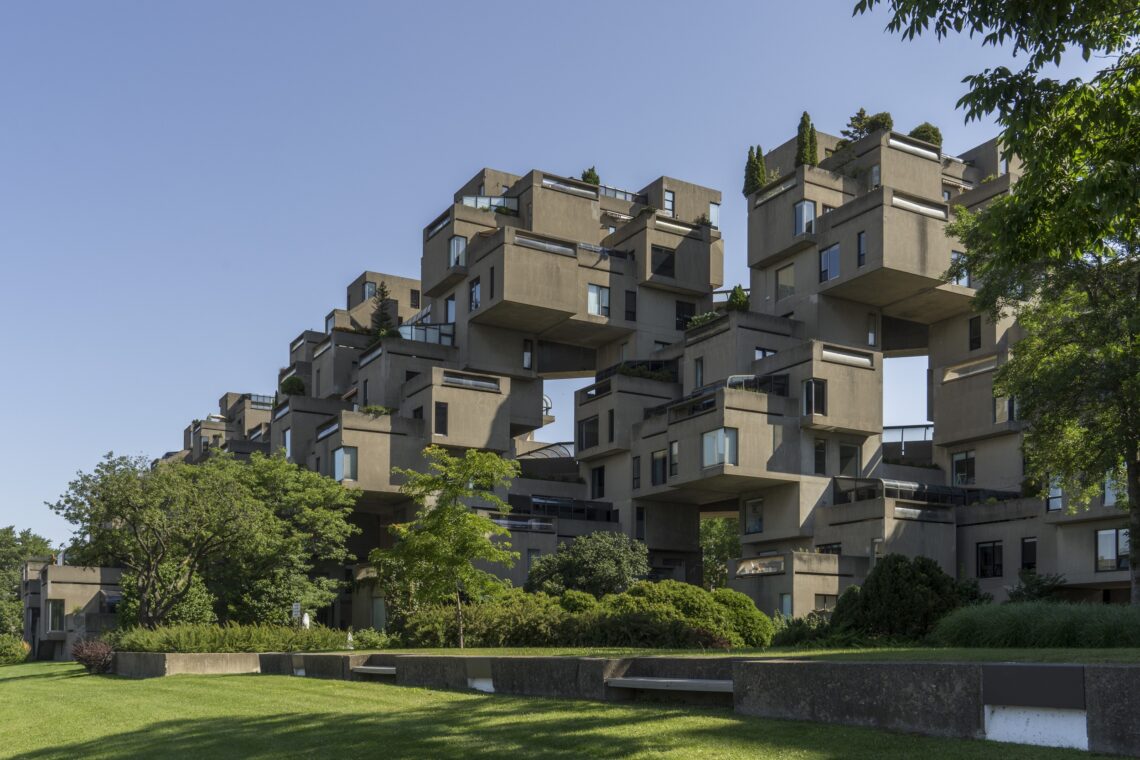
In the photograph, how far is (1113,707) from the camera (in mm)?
9539

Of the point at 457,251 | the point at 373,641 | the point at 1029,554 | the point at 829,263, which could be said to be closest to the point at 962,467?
the point at 1029,554

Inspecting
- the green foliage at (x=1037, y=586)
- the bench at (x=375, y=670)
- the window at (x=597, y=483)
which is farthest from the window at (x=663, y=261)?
the bench at (x=375, y=670)

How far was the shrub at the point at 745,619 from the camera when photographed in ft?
95.7

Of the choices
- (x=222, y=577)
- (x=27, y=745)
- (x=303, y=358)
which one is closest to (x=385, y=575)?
(x=222, y=577)

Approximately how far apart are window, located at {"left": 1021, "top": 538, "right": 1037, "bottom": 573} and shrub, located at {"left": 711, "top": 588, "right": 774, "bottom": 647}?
70.8 ft

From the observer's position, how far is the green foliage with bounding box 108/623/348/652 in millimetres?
32969

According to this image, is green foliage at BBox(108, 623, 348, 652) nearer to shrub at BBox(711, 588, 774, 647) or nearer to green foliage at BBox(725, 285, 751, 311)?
shrub at BBox(711, 588, 774, 647)

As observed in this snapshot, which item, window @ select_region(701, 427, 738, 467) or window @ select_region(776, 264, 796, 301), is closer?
window @ select_region(701, 427, 738, 467)

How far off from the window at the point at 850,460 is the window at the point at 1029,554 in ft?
31.0

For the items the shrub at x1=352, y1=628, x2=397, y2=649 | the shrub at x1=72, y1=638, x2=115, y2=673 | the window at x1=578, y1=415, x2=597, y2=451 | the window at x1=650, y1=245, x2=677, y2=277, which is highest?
the window at x1=650, y1=245, x2=677, y2=277

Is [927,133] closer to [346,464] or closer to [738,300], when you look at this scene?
[738,300]

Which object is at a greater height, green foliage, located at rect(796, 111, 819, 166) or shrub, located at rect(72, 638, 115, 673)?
green foliage, located at rect(796, 111, 819, 166)

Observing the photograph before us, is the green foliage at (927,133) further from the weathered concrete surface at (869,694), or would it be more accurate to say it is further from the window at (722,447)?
the weathered concrete surface at (869,694)

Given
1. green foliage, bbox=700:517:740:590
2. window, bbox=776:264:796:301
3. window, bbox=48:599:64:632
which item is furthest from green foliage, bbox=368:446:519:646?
green foliage, bbox=700:517:740:590
